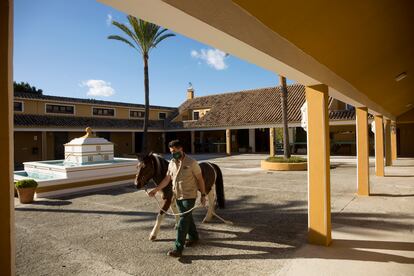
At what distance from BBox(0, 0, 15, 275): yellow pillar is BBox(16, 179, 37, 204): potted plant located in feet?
31.0

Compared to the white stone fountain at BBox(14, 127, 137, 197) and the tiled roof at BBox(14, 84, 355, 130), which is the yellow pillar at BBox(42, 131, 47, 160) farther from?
the white stone fountain at BBox(14, 127, 137, 197)

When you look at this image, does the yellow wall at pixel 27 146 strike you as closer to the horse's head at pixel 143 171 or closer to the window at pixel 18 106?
the window at pixel 18 106

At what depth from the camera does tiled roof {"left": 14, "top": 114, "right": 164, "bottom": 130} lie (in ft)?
75.4

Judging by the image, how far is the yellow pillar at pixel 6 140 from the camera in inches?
53.4

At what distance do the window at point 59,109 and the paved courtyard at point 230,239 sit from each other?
65.6 feet

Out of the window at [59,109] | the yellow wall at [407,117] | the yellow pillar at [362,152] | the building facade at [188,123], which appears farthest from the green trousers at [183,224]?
the window at [59,109]

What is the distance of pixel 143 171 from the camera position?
5477mm

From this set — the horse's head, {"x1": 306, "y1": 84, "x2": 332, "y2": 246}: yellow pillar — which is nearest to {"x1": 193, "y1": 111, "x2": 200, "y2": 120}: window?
the horse's head

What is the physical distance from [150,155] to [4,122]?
432 cm

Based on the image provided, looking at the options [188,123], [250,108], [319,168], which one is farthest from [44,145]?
[319,168]

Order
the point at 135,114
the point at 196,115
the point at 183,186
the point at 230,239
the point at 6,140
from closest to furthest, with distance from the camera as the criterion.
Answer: the point at 6,140 → the point at 183,186 → the point at 230,239 → the point at 135,114 → the point at 196,115

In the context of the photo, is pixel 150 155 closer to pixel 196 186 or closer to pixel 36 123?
pixel 196 186

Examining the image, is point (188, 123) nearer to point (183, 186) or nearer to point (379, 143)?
point (379, 143)

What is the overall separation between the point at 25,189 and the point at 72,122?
707 inches
